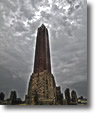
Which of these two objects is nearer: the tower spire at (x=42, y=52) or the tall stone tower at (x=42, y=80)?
the tall stone tower at (x=42, y=80)

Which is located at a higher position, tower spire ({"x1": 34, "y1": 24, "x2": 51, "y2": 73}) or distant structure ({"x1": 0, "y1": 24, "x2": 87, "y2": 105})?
tower spire ({"x1": 34, "y1": 24, "x2": 51, "y2": 73})

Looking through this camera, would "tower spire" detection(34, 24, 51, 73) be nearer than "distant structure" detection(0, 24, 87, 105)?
No

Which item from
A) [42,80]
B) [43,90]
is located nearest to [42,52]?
[42,80]

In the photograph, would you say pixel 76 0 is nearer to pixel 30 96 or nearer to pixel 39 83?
pixel 39 83

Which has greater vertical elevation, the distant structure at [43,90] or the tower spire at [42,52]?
the tower spire at [42,52]

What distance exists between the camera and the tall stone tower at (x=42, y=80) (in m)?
4.40

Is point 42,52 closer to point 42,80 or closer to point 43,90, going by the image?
point 42,80

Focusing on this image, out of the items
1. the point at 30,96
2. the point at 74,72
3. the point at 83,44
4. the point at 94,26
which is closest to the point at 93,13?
the point at 94,26

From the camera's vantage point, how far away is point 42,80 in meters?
4.75

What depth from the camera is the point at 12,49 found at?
190 inches

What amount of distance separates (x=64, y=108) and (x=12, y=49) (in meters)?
2.21

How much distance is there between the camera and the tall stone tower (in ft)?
14.4

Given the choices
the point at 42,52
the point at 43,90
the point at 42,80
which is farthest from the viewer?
the point at 42,52

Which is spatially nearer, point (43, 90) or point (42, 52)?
point (43, 90)
